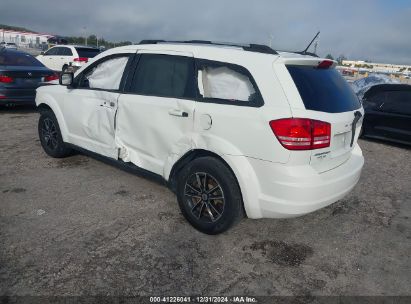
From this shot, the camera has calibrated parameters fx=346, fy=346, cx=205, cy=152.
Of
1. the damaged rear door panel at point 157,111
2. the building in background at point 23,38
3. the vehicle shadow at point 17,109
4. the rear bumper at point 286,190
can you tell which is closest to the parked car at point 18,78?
the vehicle shadow at point 17,109

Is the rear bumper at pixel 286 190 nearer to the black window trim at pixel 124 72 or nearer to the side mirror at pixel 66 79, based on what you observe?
the black window trim at pixel 124 72

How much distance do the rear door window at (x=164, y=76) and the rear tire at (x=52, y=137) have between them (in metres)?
1.82

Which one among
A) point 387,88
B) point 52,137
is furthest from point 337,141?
point 387,88

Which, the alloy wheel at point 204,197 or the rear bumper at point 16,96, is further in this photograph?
the rear bumper at point 16,96

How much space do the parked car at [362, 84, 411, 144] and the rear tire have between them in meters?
6.62

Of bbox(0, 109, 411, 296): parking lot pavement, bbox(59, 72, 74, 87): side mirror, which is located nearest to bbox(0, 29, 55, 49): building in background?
bbox(59, 72, 74, 87): side mirror

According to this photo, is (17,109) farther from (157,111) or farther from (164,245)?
(164,245)

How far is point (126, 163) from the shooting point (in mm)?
4113

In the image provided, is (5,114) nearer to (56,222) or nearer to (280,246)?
(56,222)

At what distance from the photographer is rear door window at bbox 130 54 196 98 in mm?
3477

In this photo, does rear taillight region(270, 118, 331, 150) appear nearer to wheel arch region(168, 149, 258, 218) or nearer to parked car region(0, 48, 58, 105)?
wheel arch region(168, 149, 258, 218)

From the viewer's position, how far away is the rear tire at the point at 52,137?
510 centimetres

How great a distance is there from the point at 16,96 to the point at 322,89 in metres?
7.35

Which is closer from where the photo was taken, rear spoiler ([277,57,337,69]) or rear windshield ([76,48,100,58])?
rear spoiler ([277,57,337,69])
